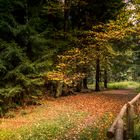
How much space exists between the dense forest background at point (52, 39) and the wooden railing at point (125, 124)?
24.7 ft

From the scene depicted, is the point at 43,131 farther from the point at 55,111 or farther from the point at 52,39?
the point at 52,39

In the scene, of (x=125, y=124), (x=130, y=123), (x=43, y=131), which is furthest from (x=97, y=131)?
(x=130, y=123)

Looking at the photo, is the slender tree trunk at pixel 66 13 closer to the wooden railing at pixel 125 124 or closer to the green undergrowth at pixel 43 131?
the green undergrowth at pixel 43 131

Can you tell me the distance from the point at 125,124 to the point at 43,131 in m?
Result: 3.30

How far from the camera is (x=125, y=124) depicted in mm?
9484

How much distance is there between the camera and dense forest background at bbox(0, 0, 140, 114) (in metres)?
16.8

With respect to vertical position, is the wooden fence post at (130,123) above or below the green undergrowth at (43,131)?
above

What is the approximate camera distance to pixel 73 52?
21.1 metres

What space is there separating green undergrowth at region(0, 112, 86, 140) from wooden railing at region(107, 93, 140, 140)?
2.55m

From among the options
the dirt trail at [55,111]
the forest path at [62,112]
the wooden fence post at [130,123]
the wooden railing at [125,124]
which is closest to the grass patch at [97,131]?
the forest path at [62,112]

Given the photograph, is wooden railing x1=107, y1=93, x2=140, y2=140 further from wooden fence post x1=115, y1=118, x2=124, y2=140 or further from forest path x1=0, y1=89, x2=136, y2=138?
forest path x1=0, y1=89, x2=136, y2=138

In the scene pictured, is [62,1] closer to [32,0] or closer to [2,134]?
[32,0]

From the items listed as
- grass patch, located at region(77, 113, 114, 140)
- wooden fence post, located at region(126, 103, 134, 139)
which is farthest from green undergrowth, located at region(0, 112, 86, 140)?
wooden fence post, located at region(126, 103, 134, 139)

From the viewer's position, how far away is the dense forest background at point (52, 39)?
16.8 meters
